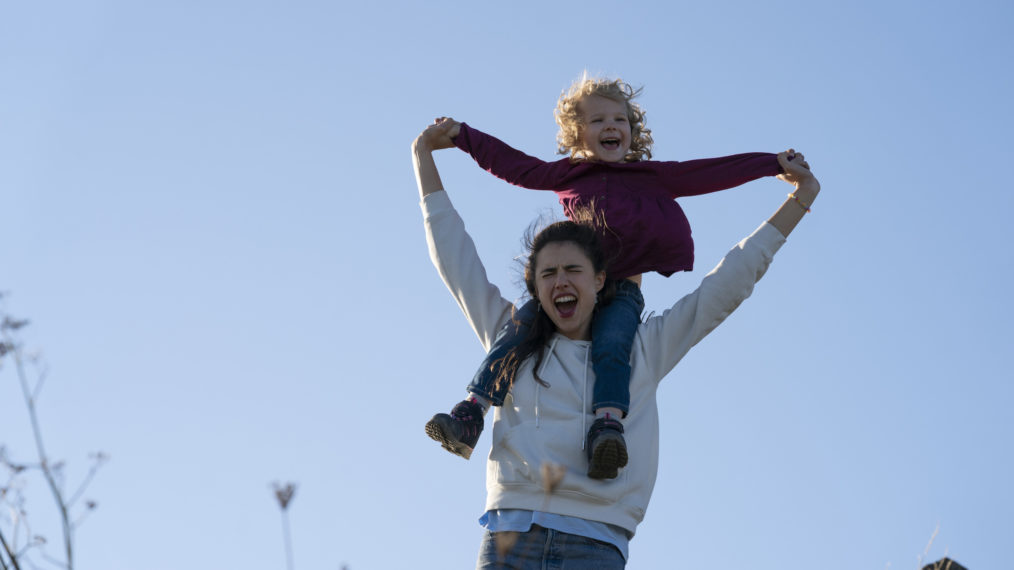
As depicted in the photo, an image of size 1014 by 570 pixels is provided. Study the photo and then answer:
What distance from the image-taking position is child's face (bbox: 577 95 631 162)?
5.48 meters

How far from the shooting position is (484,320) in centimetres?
455

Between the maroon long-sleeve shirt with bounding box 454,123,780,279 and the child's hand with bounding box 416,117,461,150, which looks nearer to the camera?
the maroon long-sleeve shirt with bounding box 454,123,780,279

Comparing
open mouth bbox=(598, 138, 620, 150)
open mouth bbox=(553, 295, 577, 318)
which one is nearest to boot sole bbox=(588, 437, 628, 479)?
open mouth bbox=(553, 295, 577, 318)

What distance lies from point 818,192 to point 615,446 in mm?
1694

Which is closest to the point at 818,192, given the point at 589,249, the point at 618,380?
the point at 589,249

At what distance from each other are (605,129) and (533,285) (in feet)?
4.48

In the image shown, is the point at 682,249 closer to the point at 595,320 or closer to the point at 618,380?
the point at 595,320

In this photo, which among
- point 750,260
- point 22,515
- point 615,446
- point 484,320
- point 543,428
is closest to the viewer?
point 22,515

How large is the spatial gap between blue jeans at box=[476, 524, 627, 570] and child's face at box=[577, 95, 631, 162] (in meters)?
2.28

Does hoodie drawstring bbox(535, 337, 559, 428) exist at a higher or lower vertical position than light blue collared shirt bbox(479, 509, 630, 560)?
higher

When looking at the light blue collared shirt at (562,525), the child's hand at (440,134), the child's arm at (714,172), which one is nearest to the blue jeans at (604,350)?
the light blue collared shirt at (562,525)

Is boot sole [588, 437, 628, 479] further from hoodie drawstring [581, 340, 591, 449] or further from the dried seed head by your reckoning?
the dried seed head

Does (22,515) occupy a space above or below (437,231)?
below

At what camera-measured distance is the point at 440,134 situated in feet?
17.0
